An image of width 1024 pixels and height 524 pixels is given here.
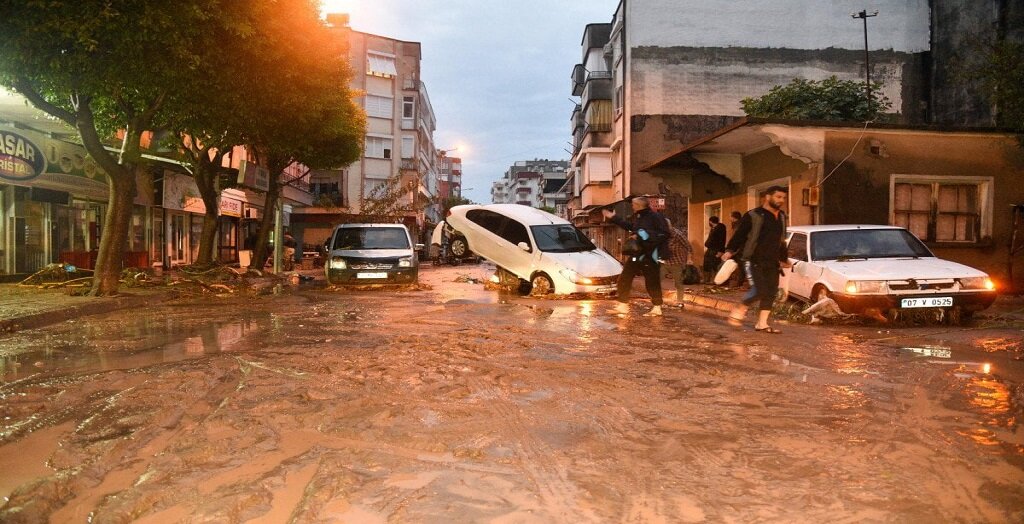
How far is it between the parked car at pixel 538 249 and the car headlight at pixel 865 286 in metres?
5.40

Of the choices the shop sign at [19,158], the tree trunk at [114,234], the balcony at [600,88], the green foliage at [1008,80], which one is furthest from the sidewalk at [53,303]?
the balcony at [600,88]

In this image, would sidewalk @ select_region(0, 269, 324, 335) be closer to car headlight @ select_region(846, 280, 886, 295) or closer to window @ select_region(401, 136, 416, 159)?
car headlight @ select_region(846, 280, 886, 295)

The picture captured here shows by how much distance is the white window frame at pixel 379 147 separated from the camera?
54.4m

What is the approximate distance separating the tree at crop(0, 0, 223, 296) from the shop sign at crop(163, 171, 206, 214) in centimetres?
1223

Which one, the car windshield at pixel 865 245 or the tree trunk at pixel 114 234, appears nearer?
the car windshield at pixel 865 245

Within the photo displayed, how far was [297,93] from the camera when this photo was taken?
1688 centimetres

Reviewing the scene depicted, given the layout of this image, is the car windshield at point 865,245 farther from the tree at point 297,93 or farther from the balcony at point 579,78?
the balcony at point 579,78

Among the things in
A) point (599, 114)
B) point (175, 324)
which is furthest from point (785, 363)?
point (599, 114)

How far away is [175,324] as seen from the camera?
10070 mm

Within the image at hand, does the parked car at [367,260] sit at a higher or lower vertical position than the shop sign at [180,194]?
lower

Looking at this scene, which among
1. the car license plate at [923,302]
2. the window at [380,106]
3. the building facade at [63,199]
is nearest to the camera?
the car license plate at [923,302]

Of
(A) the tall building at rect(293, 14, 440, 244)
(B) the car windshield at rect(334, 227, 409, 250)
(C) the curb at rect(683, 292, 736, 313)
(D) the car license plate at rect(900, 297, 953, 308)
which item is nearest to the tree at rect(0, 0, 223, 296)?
(B) the car windshield at rect(334, 227, 409, 250)

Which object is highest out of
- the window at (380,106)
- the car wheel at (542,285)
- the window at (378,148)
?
the window at (380,106)

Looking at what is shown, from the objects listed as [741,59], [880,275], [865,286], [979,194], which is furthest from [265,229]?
[741,59]
